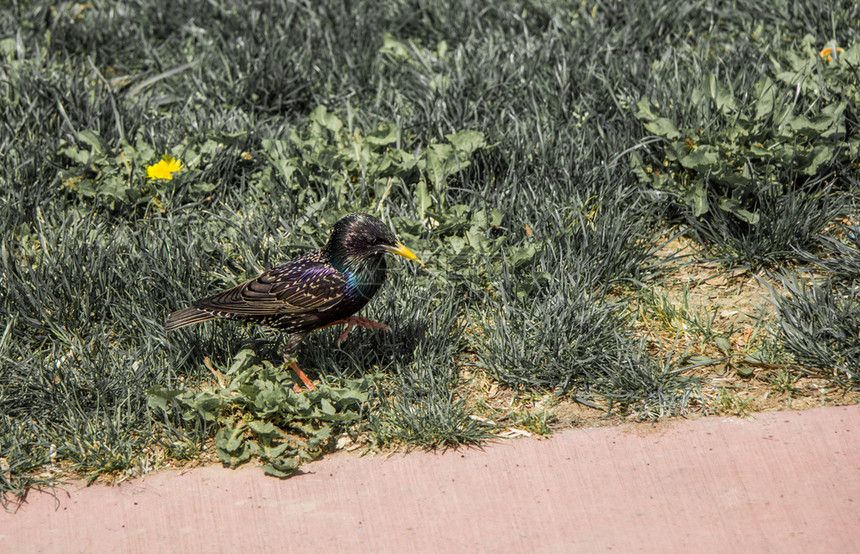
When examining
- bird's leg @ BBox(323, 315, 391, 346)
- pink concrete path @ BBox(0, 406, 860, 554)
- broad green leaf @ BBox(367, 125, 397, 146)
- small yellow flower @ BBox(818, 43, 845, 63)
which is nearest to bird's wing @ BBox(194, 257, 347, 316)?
bird's leg @ BBox(323, 315, 391, 346)

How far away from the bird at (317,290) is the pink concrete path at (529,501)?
61cm

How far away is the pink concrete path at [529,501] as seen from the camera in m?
3.05

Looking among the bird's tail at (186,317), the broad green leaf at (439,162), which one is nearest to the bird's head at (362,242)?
the bird's tail at (186,317)

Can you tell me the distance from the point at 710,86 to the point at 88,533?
142 inches

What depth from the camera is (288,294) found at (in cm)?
376

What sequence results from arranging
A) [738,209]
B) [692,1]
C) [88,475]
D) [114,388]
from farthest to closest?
[692,1], [738,209], [114,388], [88,475]

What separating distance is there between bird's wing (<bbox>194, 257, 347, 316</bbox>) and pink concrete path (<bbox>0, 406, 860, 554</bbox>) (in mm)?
651

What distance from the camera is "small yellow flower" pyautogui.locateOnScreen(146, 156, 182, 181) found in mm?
4797

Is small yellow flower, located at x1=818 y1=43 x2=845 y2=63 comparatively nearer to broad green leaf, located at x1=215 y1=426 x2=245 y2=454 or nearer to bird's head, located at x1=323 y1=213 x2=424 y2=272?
bird's head, located at x1=323 y1=213 x2=424 y2=272

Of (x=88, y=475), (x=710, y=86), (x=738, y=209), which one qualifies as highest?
(x=710, y=86)

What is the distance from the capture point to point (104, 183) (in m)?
4.83

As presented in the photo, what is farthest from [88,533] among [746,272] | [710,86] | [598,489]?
[710,86]

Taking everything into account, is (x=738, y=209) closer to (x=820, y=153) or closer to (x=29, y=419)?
(x=820, y=153)

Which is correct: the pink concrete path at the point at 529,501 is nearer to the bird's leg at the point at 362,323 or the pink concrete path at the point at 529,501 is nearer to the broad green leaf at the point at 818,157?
the bird's leg at the point at 362,323
